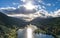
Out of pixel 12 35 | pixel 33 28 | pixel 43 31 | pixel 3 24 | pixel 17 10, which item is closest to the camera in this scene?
pixel 12 35

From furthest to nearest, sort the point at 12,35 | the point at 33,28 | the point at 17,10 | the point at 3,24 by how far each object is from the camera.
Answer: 1. the point at 3,24
2. the point at 17,10
3. the point at 33,28
4. the point at 12,35

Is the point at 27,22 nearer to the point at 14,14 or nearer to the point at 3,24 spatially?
the point at 14,14

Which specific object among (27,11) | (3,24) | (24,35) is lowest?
(24,35)

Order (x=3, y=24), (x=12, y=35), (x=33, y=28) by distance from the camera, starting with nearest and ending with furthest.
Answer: (x=12, y=35)
(x=33, y=28)
(x=3, y=24)

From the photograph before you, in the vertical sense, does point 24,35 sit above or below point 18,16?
below

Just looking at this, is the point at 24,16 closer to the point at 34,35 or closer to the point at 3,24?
the point at 34,35

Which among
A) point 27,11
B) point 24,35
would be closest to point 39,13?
point 27,11

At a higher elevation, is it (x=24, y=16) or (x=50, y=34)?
(x=24, y=16)

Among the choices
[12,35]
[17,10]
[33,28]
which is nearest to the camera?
[12,35]

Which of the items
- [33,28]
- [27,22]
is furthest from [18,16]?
[33,28]

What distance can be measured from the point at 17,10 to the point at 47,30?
4.19m

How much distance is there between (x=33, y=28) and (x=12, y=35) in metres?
4.64

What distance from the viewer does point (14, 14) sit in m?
16.9

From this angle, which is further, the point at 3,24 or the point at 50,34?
the point at 3,24
